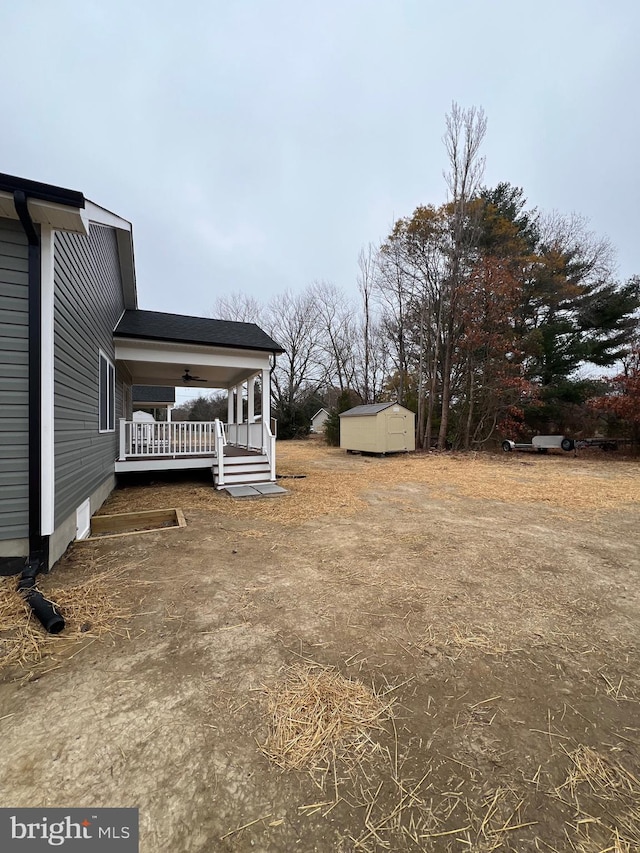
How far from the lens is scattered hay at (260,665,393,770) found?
4.89 feet

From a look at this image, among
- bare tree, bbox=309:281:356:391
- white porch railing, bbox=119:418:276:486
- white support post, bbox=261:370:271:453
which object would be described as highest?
bare tree, bbox=309:281:356:391

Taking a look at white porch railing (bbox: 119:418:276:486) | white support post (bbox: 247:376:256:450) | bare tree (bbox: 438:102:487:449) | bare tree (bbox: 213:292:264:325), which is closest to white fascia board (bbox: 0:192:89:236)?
white porch railing (bbox: 119:418:276:486)

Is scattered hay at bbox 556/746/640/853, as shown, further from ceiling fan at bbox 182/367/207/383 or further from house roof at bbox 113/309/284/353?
ceiling fan at bbox 182/367/207/383

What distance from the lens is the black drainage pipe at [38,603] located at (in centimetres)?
235

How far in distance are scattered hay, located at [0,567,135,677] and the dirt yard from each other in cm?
2

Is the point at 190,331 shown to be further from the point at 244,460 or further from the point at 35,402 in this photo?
the point at 35,402

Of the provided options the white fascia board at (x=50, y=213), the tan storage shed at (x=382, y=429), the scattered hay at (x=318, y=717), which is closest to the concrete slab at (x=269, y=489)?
the white fascia board at (x=50, y=213)

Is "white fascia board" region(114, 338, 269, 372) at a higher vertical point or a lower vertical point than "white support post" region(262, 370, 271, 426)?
higher

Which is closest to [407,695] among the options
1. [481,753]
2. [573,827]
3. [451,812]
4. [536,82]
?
[481,753]

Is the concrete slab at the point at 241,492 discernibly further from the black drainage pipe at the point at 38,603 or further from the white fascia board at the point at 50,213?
the white fascia board at the point at 50,213

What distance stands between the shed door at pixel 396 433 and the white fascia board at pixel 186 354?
26.2 ft

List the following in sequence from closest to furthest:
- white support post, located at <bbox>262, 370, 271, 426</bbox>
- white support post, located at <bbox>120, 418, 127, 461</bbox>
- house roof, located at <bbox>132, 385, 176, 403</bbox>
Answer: white support post, located at <bbox>120, 418, 127, 461</bbox> → white support post, located at <bbox>262, 370, 271, 426</bbox> → house roof, located at <bbox>132, 385, 176, 403</bbox>

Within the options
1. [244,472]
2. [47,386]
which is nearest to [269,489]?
[244,472]

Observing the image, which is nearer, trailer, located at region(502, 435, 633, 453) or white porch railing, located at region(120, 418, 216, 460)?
white porch railing, located at region(120, 418, 216, 460)
